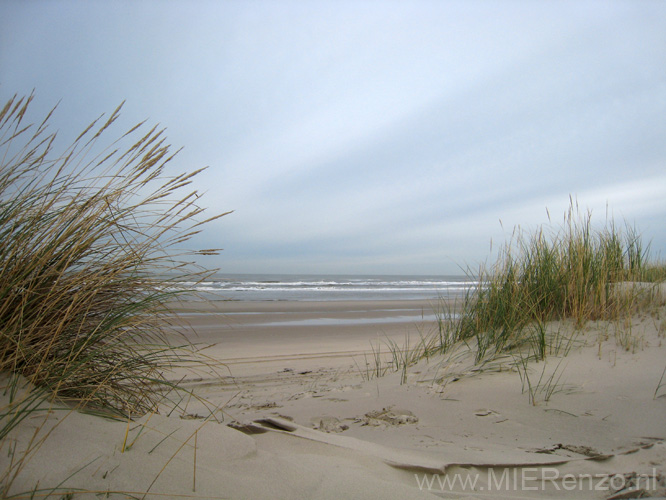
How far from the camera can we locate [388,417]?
116 inches

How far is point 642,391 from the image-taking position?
9.27 feet

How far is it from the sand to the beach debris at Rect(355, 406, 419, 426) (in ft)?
0.06

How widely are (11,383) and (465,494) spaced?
6.10 feet

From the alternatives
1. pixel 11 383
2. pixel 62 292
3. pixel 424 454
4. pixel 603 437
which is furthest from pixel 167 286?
pixel 603 437

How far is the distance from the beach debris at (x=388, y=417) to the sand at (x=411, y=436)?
0.06 feet

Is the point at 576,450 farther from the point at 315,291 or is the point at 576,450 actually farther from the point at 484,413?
the point at 315,291

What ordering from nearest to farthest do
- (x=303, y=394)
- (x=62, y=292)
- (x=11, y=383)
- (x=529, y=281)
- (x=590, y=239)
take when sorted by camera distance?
(x=11, y=383) < (x=62, y=292) < (x=303, y=394) < (x=529, y=281) < (x=590, y=239)

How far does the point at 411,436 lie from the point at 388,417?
0.44 meters

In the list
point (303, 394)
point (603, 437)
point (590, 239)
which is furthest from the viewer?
point (590, 239)

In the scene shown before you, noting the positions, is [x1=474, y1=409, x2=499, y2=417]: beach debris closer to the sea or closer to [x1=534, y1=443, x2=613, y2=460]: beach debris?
[x1=534, y1=443, x2=613, y2=460]: beach debris

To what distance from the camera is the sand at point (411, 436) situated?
4.48ft

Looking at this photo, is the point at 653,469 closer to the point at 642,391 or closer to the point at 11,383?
the point at 642,391

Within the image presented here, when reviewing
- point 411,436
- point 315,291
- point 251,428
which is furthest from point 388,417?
point 315,291

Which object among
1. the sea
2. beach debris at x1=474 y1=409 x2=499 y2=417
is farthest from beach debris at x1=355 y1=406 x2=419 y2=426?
the sea
